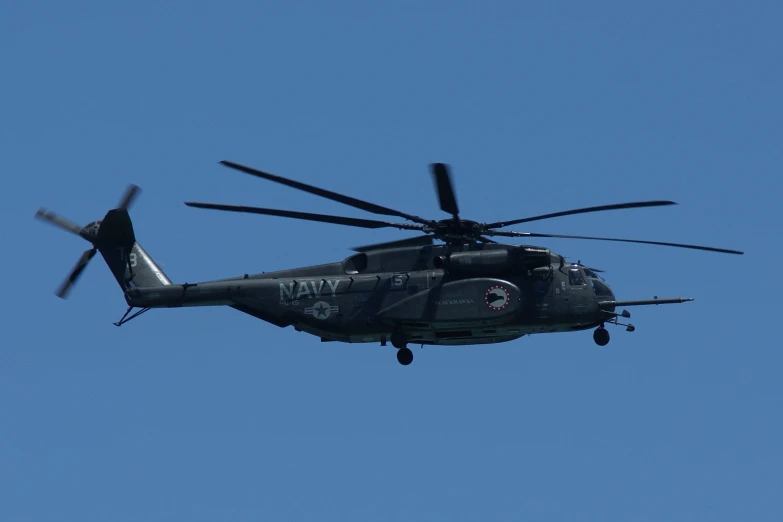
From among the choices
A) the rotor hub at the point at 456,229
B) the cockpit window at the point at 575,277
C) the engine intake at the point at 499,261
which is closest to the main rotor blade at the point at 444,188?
the rotor hub at the point at 456,229

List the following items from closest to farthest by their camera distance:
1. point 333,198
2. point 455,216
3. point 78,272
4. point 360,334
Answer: point 333,198 → point 455,216 → point 360,334 → point 78,272

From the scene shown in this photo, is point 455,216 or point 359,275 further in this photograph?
point 359,275

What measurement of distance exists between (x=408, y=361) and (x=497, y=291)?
3.82m

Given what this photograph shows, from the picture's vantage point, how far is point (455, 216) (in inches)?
1326

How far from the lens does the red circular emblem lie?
34500 mm

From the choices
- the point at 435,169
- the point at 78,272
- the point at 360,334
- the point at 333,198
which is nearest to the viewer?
the point at 435,169

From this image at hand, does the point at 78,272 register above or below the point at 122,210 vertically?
below

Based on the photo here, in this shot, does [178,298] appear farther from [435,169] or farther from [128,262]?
[435,169]

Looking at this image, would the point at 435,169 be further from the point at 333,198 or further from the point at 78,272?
the point at 78,272

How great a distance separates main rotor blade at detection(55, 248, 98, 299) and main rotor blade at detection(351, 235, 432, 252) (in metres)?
10.3

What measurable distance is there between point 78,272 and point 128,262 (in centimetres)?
181

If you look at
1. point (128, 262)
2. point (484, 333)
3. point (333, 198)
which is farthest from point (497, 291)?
point (128, 262)

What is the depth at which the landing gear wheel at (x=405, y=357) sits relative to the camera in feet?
117

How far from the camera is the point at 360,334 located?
118ft
